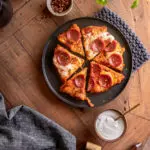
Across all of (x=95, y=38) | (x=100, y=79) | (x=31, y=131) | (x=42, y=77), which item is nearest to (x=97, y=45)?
(x=95, y=38)

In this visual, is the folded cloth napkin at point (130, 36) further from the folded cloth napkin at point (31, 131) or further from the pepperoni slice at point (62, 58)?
the folded cloth napkin at point (31, 131)

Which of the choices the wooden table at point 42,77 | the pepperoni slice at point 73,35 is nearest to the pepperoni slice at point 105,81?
the wooden table at point 42,77

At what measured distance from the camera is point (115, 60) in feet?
5.82

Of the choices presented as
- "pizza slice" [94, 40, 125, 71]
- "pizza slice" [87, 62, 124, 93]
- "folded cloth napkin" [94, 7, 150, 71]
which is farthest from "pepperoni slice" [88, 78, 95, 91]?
"folded cloth napkin" [94, 7, 150, 71]

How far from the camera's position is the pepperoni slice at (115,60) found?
5.80 ft

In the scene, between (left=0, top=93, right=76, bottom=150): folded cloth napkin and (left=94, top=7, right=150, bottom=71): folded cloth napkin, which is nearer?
(left=0, top=93, right=76, bottom=150): folded cloth napkin

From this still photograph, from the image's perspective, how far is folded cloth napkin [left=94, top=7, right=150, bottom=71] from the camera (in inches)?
71.0

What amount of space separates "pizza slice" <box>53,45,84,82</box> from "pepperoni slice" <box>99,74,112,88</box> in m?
0.13

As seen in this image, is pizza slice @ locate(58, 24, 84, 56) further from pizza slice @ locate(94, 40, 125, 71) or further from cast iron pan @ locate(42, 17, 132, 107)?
pizza slice @ locate(94, 40, 125, 71)

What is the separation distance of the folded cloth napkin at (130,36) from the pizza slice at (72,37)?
14 cm

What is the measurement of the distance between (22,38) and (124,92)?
0.55 meters

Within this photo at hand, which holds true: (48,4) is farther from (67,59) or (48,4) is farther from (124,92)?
(124,92)

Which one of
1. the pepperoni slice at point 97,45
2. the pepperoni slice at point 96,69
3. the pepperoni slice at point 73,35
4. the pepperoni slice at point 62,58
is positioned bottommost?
the pepperoni slice at point 96,69

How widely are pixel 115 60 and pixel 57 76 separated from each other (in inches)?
11.2
